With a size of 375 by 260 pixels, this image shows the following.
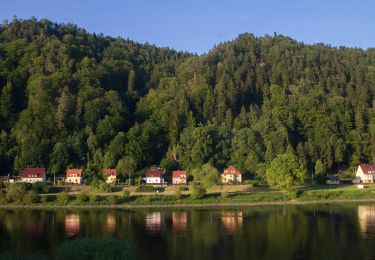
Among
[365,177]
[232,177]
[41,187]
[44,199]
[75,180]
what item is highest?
[232,177]

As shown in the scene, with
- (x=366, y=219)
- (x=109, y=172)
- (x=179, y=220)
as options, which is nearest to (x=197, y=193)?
(x=179, y=220)

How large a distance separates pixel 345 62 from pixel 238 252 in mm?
99235

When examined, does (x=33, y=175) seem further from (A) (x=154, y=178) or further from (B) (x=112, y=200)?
(A) (x=154, y=178)

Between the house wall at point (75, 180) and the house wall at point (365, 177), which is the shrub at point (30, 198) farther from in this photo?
the house wall at point (365, 177)

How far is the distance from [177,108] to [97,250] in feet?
214

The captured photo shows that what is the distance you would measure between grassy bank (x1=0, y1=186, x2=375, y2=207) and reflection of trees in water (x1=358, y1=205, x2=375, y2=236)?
20.1 feet

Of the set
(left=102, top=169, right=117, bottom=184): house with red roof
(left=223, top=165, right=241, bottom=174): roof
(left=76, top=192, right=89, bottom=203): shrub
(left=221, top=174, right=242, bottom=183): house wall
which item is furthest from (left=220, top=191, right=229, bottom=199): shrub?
(left=102, top=169, right=117, bottom=184): house with red roof

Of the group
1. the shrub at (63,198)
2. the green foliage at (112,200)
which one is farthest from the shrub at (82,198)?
the green foliage at (112,200)

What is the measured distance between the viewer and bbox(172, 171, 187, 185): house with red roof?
219 feet

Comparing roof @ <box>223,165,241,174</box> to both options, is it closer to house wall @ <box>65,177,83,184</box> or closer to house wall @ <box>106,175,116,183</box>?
house wall @ <box>106,175,116,183</box>

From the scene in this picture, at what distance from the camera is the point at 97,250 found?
68.0 ft

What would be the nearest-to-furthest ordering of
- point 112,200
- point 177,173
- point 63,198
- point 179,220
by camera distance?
point 179,220
point 112,200
point 63,198
point 177,173

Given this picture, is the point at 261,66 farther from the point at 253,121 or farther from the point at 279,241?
the point at 279,241

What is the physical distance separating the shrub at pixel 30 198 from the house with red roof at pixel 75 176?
11.9 metres
